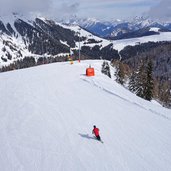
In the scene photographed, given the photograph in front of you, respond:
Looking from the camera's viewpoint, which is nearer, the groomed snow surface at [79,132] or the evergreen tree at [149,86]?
the groomed snow surface at [79,132]

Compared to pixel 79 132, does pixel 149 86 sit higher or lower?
lower

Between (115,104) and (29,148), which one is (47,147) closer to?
(29,148)

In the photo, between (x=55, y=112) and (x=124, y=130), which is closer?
(x=124, y=130)

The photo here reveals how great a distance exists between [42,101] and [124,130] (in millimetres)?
8541

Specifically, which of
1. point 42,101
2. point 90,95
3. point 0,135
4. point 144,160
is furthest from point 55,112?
point 144,160

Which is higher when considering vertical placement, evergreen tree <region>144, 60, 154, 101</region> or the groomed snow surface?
the groomed snow surface

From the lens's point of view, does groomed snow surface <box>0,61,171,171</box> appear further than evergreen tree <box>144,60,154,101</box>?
No

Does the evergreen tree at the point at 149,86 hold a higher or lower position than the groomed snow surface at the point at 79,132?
lower

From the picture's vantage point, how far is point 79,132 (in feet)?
54.7

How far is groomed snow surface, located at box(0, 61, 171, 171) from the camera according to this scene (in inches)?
512

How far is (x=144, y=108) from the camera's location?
79.0ft

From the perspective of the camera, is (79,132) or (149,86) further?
(149,86)

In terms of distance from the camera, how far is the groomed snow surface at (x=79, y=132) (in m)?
13.0

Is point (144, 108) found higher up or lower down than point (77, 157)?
lower down
